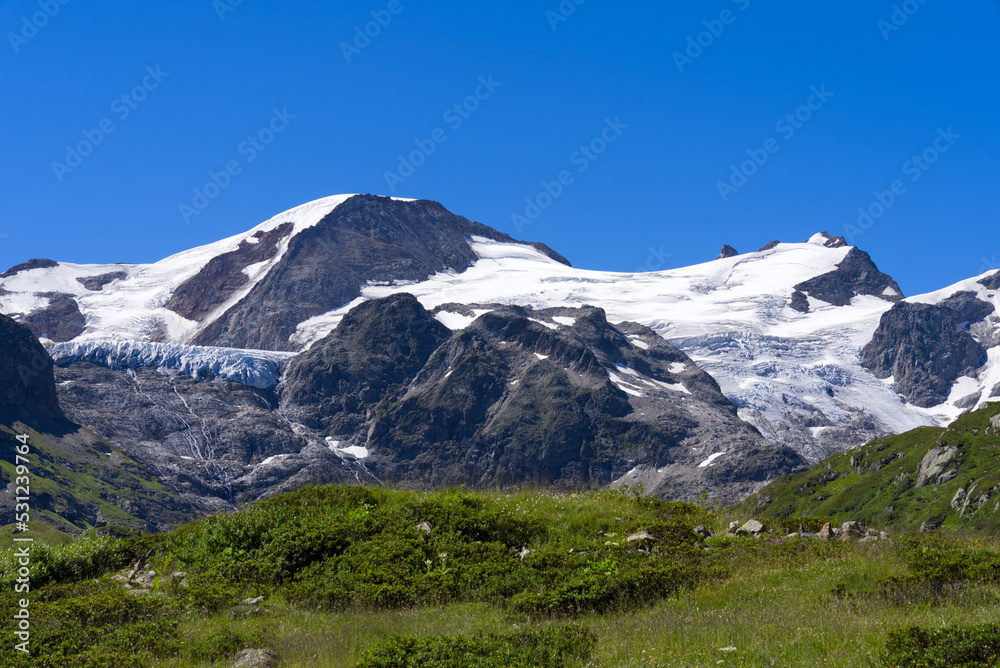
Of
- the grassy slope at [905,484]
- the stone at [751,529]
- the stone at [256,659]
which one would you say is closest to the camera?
the stone at [256,659]

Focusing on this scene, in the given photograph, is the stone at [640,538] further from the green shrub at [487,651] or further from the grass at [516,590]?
the green shrub at [487,651]

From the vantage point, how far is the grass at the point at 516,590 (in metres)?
12.2

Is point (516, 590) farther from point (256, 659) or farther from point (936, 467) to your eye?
point (936, 467)

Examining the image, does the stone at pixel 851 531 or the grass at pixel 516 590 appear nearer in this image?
the grass at pixel 516 590

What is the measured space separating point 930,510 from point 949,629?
141 m

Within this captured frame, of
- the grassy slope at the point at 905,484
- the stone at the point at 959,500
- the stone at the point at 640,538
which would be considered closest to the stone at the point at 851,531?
the stone at the point at 640,538

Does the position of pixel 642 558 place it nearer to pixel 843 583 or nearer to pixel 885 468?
pixel 843 583

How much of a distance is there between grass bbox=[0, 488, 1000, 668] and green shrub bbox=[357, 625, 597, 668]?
1.4 inches

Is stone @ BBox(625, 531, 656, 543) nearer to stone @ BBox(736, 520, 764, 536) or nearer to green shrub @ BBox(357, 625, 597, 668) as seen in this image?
stone @ BBox(736, 520, 764, 536)

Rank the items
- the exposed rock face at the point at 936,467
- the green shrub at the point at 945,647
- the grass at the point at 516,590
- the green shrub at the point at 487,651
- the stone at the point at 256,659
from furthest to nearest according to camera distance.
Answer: the exposed rock face at the point at 936,467 → the stone at the point at 256,659 → the grass at the point at 516,590 → the green shrub at the point at 487,651 → the green shrub at the point at 945,647

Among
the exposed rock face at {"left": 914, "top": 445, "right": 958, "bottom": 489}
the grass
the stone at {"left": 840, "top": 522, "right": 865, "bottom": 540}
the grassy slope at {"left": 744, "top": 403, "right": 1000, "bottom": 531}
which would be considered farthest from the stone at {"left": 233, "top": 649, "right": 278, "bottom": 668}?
the exposed rock face at {"left": 914, "top": 445, "right": 958, "bottom": 489}

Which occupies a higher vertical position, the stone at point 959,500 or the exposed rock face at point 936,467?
the exposed rock face at point 936,467

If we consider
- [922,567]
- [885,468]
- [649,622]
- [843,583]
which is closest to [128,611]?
[649,622]

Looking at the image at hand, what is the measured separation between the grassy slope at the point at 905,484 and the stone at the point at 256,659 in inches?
4218
